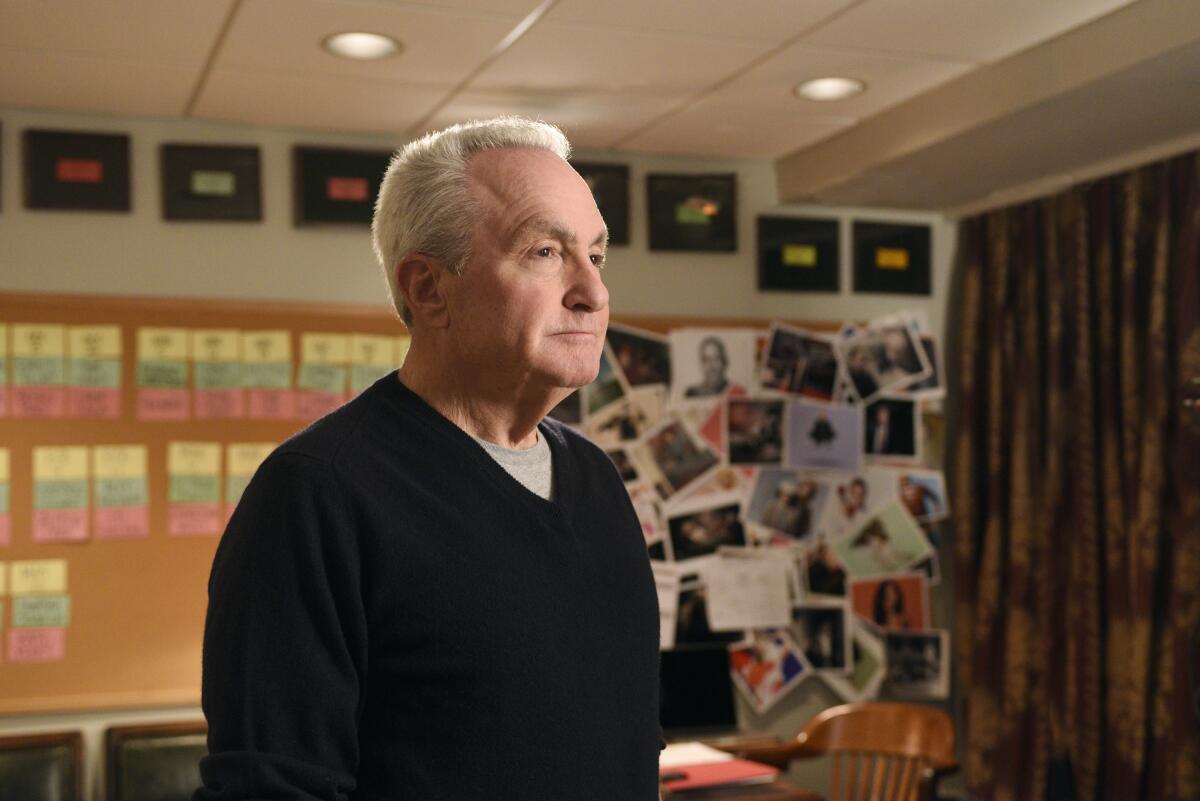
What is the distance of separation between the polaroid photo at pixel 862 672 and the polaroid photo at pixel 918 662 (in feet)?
0.13

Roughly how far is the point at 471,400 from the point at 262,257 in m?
2.58

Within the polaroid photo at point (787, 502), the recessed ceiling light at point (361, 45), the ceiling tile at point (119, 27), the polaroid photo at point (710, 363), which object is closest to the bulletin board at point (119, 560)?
the ceiling tile at point (119, 27)

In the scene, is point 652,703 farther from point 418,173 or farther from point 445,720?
point 418,173

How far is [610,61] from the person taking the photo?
2.96 m

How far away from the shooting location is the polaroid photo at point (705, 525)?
3.87m

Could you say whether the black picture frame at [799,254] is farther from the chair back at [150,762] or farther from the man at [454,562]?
the man at [454,562]

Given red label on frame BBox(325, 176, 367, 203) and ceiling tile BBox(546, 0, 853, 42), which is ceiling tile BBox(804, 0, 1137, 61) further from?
red label on frame BBox(325, 176, 367, 203)

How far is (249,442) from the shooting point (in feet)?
11.5

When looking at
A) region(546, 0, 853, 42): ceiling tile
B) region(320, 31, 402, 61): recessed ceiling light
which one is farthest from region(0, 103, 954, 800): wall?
region(546, 0, 853, 42): ceiling tile

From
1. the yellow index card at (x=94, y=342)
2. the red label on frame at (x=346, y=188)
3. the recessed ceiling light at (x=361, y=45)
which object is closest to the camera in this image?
the recessed ceiling light at (x=361, y=45)

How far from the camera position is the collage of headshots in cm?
386

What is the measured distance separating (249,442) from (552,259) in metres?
2.60

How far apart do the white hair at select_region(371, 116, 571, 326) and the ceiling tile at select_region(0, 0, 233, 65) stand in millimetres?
1597

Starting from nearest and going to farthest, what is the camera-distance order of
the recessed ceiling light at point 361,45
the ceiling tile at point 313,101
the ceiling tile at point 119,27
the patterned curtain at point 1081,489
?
the ceiling tile at point 119,27, the recessed ceiling light at point 361,45, the ceiling tile at point 313,101, the patterned curtain at point 1081,489
